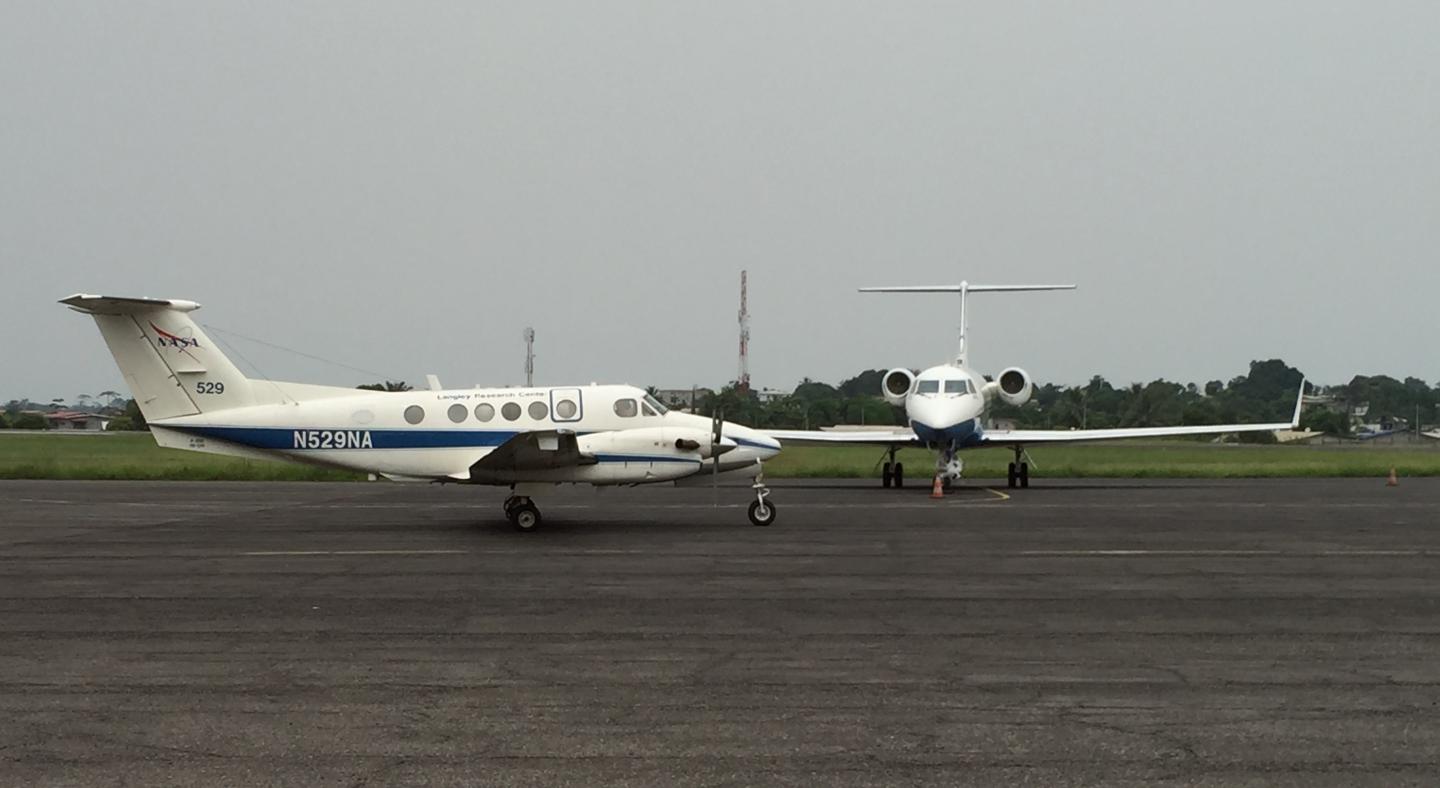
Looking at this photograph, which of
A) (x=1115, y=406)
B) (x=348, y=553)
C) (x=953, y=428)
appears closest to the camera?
(x=348, y=553)

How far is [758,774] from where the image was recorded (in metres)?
6.41

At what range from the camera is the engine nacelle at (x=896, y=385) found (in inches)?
1459

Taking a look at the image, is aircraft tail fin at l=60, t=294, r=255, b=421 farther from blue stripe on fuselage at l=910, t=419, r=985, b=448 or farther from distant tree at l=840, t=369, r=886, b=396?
distant tree at l=840, t=369, r=886, b=396

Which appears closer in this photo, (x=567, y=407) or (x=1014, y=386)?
(x=567, y=407)

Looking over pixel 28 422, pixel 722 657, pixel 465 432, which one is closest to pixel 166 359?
pixel 465 432

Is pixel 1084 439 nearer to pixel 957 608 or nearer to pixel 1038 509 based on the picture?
pixel 1038 509

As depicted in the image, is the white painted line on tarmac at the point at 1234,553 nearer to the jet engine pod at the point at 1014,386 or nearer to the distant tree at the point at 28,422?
the jet engine pod at the point at 1014,386

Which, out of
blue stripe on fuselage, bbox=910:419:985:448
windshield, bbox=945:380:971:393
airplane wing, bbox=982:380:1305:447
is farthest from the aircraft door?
airplane wing, bbox=982:380:1305:447

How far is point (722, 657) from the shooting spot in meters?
9.58

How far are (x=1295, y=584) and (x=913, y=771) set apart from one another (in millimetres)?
8830

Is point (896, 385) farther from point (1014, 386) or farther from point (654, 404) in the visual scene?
point (654, 404)

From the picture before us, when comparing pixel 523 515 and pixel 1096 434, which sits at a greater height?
pixel 1096 434

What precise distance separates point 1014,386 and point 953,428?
4977mm

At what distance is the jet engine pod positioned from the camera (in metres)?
36.1
